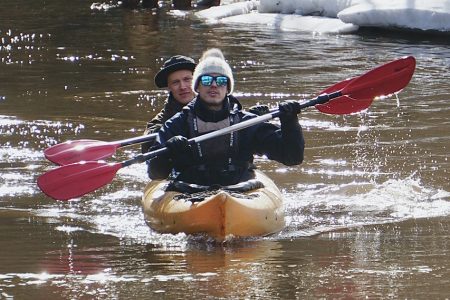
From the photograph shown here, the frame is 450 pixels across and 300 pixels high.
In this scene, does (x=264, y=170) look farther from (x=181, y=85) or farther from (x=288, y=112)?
(x=288, y=112)

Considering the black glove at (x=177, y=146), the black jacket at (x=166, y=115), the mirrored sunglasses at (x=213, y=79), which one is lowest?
the black glove at (x=177, y=146)

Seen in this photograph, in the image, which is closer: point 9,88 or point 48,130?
point 48,130

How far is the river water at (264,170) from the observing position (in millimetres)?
5977

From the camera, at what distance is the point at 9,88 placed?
13.5 metres

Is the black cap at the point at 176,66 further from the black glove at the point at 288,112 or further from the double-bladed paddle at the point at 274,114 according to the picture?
the black glove at the point at 288,112

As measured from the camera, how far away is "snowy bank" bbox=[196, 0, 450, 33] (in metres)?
16.9

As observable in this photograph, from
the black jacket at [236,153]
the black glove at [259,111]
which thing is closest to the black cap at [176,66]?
the black glove at [259,111]

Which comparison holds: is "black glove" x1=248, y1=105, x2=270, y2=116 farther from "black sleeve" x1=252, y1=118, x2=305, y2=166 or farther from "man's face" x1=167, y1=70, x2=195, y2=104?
"man's face" x1=167, y1=70, x2=195, y2=104


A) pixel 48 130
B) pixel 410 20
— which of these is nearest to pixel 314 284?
pixel 48 130

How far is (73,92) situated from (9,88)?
0.80 meters

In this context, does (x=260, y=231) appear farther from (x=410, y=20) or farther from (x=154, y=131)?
(x=410, y=20)

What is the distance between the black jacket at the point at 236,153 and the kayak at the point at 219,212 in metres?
0.19

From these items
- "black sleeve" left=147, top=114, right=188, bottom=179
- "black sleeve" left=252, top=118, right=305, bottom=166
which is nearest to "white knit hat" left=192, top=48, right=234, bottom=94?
"black sleeve" left=147, top=114, right=188, bottom=179

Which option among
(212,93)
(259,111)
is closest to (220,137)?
(212,93)
